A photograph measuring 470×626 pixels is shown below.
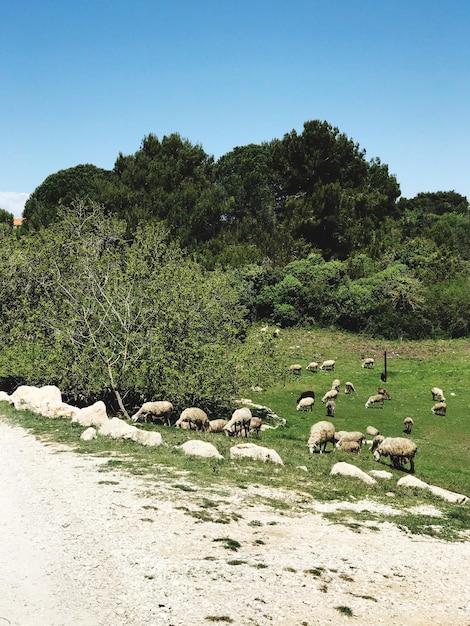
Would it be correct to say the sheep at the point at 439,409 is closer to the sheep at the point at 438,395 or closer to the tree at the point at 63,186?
the sheep at the point at 438,395

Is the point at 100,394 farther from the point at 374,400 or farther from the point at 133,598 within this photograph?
the point at 133,598

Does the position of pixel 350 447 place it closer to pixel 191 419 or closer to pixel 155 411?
pixel 191 419

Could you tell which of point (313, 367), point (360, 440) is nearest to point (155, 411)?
point (360, 440)

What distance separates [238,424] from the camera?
22938 millimetres

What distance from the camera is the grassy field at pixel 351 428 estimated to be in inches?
574

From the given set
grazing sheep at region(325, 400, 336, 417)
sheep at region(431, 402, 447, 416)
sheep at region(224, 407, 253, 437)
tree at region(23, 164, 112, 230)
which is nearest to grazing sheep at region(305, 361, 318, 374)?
grazing sheep at region(325, 400, 336, 417)

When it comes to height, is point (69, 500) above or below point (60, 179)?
below

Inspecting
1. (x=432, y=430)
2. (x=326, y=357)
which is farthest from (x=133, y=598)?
(x=326, y=357)

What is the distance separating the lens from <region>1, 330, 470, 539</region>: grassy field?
1457 cm

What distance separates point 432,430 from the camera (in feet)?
91.1

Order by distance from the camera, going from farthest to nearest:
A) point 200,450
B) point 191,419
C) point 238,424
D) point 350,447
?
1. point 238,424
2. point 191,419
3. point 350,447
4. point 200,450

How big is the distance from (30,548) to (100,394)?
54.1ft

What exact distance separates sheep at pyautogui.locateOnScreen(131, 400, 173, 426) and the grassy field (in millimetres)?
1320

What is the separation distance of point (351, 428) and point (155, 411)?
9774 mm
